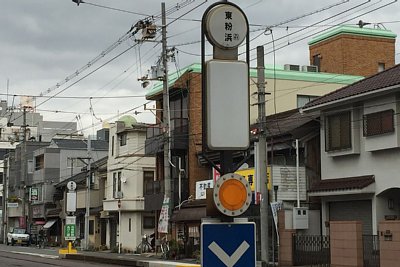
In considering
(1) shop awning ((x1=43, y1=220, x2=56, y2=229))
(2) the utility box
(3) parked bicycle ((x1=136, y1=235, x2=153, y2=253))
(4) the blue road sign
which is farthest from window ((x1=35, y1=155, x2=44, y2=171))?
(4) the blue road sign

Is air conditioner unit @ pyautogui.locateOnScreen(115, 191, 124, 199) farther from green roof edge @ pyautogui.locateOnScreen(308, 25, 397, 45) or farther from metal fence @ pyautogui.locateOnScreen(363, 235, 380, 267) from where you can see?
metal fence @ pyautogui.locateOnScreen(363, 235, 380, 267)

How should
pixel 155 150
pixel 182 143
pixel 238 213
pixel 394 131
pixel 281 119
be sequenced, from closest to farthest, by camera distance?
1. pixel 238 213
2. pixel 394 131
3. pixel 281 119
4. pixel 182 143
5. pixel 155 150

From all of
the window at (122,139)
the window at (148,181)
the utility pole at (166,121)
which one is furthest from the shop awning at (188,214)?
the window at (122,139)

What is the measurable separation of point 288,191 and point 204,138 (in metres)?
25.5

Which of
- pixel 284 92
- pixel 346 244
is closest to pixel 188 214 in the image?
pixel 284 92

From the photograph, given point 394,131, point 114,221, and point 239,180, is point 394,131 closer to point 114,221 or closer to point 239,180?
point 239,180

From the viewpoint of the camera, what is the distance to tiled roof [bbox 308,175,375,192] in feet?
86.5

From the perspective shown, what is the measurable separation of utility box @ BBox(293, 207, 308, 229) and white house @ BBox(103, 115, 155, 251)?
2172cm

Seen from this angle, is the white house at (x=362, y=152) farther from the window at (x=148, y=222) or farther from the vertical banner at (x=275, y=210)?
the window at (x=148, y=222)

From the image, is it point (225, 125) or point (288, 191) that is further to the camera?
point (288, 191)

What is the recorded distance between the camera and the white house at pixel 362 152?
2550cm

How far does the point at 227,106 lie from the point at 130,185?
45447 mm

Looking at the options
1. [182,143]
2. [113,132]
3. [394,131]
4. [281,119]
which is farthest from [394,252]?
[113,132]

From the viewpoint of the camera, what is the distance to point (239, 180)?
5.27 meters
